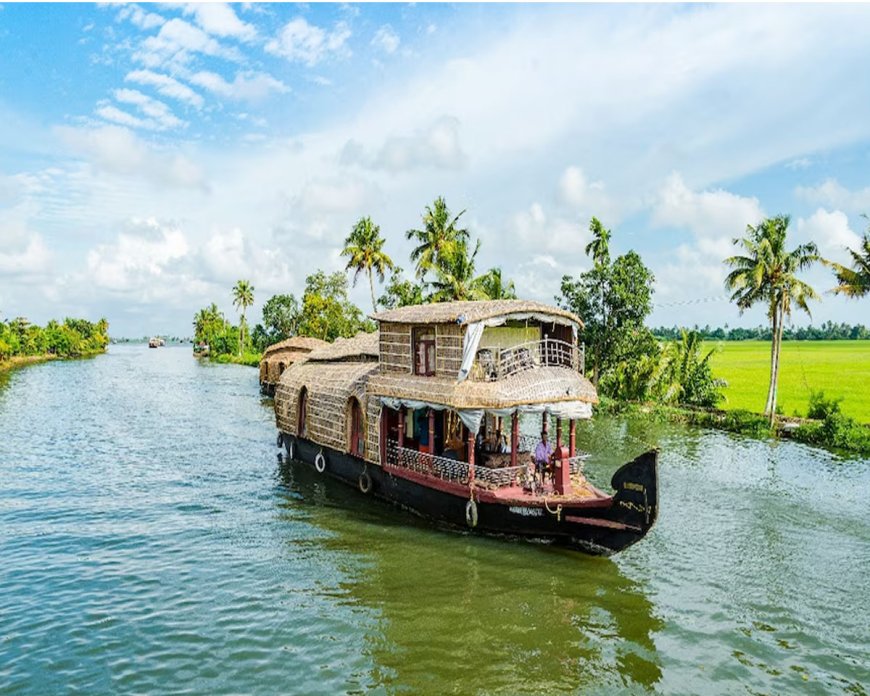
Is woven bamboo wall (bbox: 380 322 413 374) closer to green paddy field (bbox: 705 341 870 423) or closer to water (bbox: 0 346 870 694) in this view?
water (bbox: 0 346 870 694)

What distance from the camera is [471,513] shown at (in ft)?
45.6

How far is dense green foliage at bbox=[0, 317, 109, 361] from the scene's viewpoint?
68.8 m

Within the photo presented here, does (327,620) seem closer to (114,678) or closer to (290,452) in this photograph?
(114,678)

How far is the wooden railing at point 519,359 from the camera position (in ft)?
46.9

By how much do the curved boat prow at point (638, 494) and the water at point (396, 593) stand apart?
4.07ft

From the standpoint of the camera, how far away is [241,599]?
11.6 meters

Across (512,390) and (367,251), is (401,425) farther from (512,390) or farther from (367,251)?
(367,251)

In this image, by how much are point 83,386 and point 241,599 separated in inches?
1655

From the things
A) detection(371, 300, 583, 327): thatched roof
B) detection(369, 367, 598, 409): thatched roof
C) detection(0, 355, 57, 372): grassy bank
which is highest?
detection(371, 300, 583, 327): thatched roof

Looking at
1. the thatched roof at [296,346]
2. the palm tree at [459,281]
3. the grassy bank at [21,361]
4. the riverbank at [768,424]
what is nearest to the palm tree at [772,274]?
the riverbank at [768,424]

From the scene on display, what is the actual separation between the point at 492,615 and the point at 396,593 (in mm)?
1900

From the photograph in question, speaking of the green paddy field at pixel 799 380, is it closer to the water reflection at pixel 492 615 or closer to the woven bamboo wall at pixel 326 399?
the woven bamboo wall at pixel 326 399

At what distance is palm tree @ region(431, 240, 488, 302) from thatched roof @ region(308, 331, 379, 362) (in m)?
9.55

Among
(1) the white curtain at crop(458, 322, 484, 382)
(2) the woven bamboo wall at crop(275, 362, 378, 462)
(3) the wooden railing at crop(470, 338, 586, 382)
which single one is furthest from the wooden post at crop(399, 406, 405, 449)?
(1) the white curtain at crop(458, 322, 484, 382)
